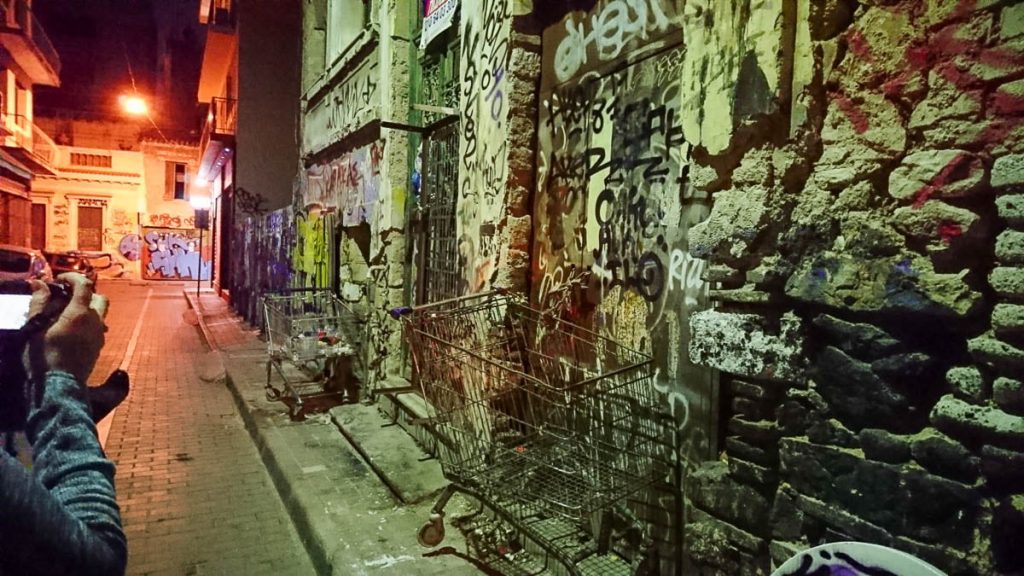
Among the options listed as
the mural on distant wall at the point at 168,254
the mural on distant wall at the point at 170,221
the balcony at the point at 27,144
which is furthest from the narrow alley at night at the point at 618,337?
the mural on distant wall at the point at 170,221

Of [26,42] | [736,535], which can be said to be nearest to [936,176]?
[736,535]

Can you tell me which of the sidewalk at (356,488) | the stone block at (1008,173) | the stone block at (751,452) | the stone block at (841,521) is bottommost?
the sidewalk at (356,488)

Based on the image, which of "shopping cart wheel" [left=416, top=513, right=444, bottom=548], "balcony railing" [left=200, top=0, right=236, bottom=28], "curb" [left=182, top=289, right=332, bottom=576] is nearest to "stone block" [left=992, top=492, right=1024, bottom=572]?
"shopping cart wheel" [left=416, top=513, right=444, bottom=548]

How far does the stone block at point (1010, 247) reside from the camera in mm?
2020

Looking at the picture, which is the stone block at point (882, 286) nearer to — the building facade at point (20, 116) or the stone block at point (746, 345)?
A: the stone block at point (746, 345)

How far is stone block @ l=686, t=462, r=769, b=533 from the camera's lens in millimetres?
2859

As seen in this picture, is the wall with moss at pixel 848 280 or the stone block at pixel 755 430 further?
the stone block at pixel 755 430

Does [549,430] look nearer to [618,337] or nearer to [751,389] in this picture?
[618,337]

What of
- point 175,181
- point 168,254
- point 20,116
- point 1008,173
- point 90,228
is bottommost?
point 168,254

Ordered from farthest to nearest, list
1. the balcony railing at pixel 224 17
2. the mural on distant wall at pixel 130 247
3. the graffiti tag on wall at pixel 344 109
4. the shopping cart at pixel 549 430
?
the mural on distant wall at pixel 130 247, the balcony railing at pixel 224 17, the graffiti tag on wall at pixel 344 109, the shopping cart at pixel 549 430

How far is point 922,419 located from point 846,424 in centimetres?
27

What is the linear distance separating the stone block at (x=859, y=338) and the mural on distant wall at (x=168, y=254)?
36.4 m

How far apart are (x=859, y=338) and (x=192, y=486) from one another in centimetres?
569

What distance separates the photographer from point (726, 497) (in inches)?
119
